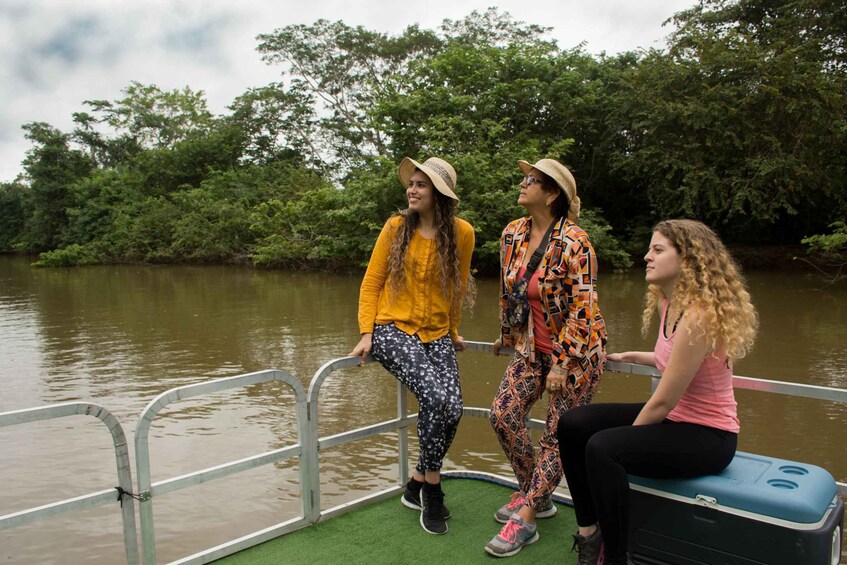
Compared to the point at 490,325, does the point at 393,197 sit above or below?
above

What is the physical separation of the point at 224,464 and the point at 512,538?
3.34ft

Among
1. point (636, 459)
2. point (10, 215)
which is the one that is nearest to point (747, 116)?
point (636, 459)

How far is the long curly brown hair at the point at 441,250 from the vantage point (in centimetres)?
274

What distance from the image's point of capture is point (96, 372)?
796 cm

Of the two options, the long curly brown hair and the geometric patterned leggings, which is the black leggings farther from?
the long curly brown hair

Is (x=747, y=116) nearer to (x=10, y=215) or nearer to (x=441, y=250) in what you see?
(x=441, y=250)

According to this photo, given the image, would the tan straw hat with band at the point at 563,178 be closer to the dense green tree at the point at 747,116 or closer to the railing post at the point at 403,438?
the railing post at the point at 403,438

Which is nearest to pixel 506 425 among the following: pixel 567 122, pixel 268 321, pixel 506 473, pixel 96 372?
pixel 506 473

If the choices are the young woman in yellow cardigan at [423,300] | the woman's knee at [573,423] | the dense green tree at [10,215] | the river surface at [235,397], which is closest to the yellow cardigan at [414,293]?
the young woman in yellow cardigan at [423,300]

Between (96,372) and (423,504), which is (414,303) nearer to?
(423,504)

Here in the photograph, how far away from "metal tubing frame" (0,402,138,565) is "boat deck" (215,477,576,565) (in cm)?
44

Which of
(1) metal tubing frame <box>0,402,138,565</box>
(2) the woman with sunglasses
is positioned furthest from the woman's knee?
(1) metal tubing frame <box>0,402,138,565</box>

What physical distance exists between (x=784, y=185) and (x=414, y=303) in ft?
50.5

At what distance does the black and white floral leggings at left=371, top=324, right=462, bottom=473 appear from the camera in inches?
101
